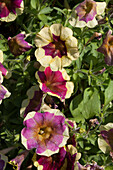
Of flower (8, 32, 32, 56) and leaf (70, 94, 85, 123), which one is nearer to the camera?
flower (8, 32, 32, 56)

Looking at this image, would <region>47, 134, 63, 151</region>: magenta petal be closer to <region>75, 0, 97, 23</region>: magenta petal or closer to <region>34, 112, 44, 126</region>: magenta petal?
<region>34, 112, 44, 126</region>: magenta petal

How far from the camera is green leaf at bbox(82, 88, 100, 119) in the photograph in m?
3.10

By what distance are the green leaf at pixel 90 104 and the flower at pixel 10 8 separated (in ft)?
3.91

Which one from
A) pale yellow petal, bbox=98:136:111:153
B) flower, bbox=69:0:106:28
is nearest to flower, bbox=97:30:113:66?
flower, bbox=69:0:106:28

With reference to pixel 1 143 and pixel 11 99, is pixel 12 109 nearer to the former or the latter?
pixel 11 99

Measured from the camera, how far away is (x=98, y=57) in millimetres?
3236

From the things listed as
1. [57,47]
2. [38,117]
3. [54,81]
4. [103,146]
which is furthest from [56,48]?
[103,146]

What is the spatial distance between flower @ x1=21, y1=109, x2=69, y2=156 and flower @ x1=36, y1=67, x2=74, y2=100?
262 mm

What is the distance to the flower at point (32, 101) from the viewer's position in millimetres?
2777

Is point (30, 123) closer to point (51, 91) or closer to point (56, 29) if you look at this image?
point (51, 91)

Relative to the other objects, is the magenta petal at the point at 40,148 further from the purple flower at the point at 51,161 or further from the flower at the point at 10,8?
the flower at the point at 10,8

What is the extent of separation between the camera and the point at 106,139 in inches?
107

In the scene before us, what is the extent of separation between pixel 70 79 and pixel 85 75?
0.59ft

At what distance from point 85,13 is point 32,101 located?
1057 millimetres
